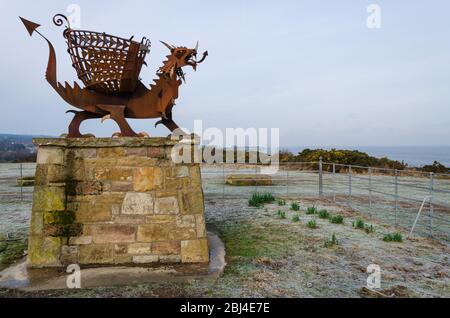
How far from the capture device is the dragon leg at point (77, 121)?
4750 millimetres

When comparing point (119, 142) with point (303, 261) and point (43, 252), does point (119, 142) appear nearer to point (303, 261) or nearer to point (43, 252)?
point (43, 252)

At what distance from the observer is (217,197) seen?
1068 cm

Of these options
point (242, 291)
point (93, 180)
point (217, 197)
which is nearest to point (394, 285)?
point (242, 291)

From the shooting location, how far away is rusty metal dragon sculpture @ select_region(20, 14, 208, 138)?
447cm

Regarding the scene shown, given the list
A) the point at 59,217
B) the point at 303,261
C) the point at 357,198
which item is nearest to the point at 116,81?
the point at 59,217

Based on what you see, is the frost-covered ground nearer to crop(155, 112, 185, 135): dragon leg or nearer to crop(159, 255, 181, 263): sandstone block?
crop(159, 255, 181, 263): sandstone block

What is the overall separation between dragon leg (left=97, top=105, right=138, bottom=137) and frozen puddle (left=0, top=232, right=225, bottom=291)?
6.03 feet

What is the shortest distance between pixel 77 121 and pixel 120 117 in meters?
0.61

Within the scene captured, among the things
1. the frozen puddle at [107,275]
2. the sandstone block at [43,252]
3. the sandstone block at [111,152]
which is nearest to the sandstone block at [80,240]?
Answer: the sandstone block at [43,252]

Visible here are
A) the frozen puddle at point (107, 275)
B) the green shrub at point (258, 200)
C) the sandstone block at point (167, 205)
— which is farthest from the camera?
the green shrub at point (258, 200)

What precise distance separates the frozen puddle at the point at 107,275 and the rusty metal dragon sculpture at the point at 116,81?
183cm

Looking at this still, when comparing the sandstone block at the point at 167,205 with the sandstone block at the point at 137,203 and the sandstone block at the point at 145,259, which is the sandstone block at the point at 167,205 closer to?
the sandstone block at the point at 137,203

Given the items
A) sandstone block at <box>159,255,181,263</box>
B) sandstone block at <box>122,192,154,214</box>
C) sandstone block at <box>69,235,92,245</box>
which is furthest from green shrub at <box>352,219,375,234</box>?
sandstone block at <box>69,235,92,245</box>
